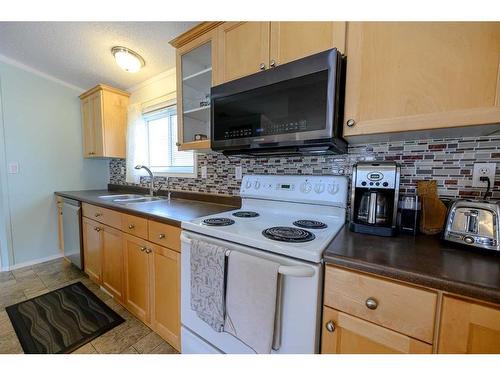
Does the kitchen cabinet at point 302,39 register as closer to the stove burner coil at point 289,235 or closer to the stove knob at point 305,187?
the stove knob at point 305,187

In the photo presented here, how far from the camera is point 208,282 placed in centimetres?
98

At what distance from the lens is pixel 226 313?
36.9 inches

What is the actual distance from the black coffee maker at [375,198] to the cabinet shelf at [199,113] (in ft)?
3.82

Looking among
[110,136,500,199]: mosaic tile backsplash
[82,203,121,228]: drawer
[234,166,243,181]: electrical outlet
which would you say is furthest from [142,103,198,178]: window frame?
[110,136,500,199]: mosaic tile backsplash

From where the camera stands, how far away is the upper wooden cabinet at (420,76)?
74cm

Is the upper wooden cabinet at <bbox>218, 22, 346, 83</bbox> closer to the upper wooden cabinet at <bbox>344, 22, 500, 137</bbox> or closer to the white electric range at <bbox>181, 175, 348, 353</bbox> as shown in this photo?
the upper wooden cabinet at <bbox>344, 22, 500, 137</bbox>

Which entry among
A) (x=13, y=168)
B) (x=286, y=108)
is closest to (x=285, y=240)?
(x=286, y=108)

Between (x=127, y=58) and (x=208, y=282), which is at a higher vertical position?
(x=127, y=58)

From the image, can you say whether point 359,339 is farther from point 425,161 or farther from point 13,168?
point 13,168

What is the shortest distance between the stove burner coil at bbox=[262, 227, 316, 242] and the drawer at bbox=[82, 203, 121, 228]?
4.24ft

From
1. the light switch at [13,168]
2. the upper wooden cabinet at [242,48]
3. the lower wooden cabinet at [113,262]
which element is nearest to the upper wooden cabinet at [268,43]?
the upper wooden cabinet at [242,48]

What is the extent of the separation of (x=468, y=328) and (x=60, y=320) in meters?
2.37

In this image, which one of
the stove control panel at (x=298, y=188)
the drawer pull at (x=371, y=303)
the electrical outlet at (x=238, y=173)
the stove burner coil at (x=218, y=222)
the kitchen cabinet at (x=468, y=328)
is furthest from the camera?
the electrical outlet at (x=238, y=173)

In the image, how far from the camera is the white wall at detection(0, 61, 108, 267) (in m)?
2.31
